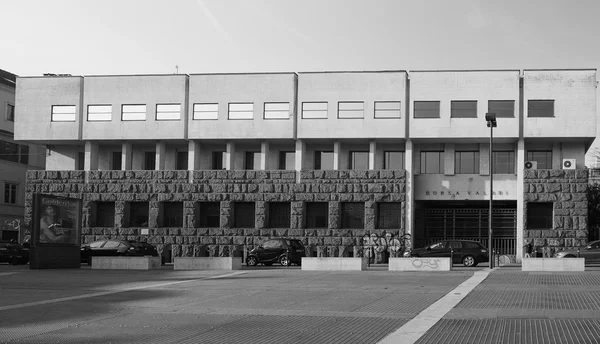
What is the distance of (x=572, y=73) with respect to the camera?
47.0 m

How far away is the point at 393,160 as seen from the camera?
50031 millimetres

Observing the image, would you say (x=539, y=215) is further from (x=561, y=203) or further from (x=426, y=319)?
(x=426, y=319)

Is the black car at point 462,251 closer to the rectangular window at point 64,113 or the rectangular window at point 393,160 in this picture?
the rectangular window at point 393,160

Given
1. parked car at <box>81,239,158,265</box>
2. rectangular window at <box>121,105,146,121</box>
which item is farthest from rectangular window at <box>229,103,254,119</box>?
parked car at <box>81,239,158,265</box>

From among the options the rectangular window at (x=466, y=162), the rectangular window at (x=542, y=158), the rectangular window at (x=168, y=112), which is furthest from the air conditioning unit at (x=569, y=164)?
the rectangular window at (x=168, y=112)

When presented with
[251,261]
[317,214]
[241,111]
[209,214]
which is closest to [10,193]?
[209,214]

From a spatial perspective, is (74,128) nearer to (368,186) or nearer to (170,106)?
(170,106)

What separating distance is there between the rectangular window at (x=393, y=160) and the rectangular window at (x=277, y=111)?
6795 millimetres

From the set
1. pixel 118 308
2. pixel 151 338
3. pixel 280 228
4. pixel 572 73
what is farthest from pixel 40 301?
pixel 572 73

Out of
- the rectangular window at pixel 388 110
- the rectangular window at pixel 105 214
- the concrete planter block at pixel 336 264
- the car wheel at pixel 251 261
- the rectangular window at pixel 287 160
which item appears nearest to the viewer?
the concrete planter block at pixel 336 264

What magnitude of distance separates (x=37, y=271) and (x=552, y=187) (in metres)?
29.8

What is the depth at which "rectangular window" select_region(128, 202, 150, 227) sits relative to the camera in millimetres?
51656

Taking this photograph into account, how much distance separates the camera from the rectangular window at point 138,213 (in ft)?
169

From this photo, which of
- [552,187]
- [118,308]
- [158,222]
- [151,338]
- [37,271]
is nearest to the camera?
[151,338]
